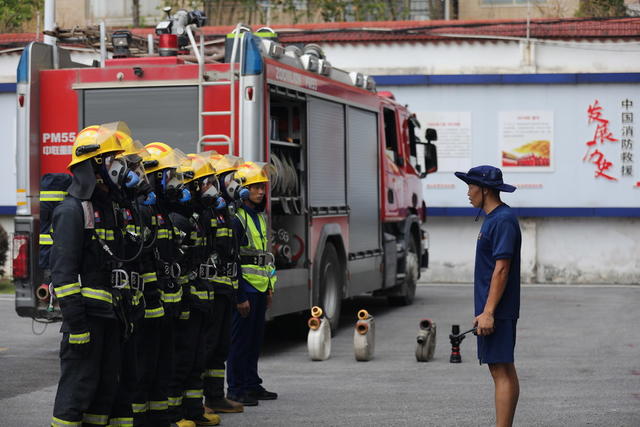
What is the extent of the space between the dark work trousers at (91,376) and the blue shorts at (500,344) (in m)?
2.35

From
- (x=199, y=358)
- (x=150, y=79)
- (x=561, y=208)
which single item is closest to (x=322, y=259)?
(x=150, y=79)

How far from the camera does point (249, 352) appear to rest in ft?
32.1

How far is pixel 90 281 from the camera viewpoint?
6.83 metres

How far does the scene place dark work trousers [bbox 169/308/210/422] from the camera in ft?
27.4

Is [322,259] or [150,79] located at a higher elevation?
[150,79]

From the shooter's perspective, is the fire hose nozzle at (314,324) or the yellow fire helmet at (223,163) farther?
the fire hose nozzle at (314,324)

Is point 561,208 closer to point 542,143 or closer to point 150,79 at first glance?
point 542,143

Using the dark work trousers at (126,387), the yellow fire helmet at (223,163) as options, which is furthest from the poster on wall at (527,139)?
the dark work trousers at (126,387)

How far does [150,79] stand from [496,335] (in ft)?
19.5

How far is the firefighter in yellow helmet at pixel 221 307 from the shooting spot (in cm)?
891

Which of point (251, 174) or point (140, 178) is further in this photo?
point (251, 174)

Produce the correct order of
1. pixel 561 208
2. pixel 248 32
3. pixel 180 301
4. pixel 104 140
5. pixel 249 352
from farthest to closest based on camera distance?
pixel 561 208, pixel 248 32, pixel 249 352, pixel 180 301, pixel 104 140

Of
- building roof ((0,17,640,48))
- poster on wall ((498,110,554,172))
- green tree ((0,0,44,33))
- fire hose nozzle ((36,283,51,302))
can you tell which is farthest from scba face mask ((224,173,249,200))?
green tree ((0,0,44,33))

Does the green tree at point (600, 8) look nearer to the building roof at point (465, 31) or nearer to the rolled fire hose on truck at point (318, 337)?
the building roof at point (465, 31)
